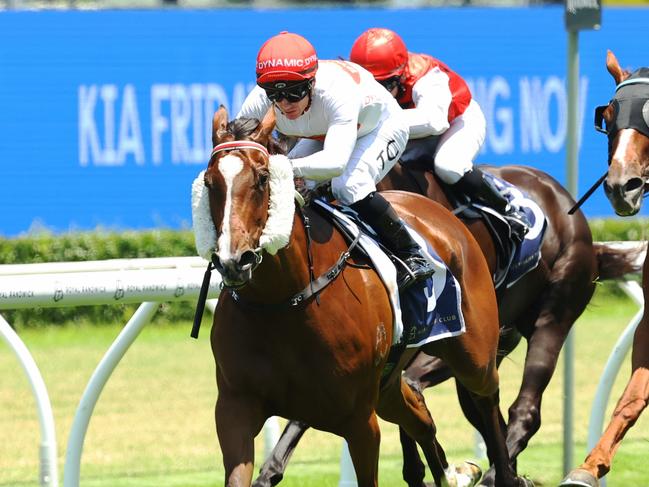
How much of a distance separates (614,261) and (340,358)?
100.0 inches

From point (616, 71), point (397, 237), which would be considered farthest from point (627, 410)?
point (616, 71)

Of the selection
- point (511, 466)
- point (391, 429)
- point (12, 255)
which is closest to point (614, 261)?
point (511, 466)

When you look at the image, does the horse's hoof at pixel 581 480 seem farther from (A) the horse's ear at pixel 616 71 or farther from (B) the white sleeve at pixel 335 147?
(A) the horse's ear at pixel 616 71

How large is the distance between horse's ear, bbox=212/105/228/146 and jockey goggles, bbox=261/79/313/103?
11.3 inches

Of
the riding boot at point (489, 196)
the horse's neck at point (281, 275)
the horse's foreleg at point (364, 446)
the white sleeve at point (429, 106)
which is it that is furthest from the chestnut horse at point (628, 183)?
the riding boot at point (489, 196)

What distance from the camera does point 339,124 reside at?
4.53m

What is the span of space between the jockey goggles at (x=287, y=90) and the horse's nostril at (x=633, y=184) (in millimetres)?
1072

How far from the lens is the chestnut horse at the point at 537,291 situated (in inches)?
231

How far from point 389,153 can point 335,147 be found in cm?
68

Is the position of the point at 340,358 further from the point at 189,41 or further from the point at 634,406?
the point at 189,41

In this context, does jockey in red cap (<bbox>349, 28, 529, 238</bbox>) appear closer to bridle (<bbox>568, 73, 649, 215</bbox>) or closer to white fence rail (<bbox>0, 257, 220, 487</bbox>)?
white fence rail (<bbox>0, 257, 220, 487</bbox>)

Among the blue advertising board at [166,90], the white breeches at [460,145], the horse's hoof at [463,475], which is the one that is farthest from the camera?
→ the blue advertising board at [166,90]

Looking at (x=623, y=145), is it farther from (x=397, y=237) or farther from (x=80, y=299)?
(x=80, y=299)

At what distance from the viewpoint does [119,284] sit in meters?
5.20
